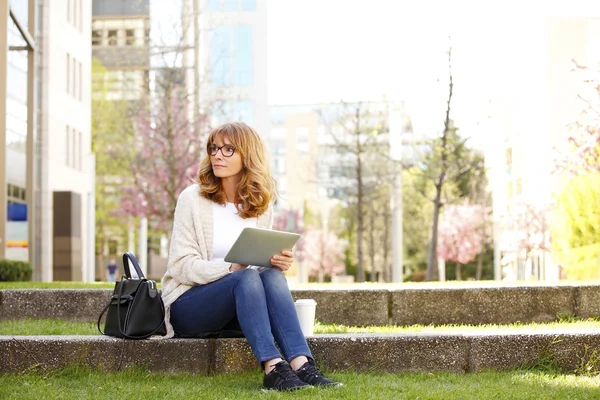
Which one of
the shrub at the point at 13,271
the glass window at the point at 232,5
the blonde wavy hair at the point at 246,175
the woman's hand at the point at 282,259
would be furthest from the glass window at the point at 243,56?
the woman's hand at the point at 282,259

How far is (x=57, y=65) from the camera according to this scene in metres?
27.3

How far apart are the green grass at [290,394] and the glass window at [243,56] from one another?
1886 inches

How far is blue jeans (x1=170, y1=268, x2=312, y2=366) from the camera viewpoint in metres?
5.12

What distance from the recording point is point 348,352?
562cm

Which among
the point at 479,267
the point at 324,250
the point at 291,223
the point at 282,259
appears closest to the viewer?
the point at 282,259

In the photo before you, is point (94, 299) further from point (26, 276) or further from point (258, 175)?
point (26, 276)

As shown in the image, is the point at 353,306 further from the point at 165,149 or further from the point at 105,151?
the point at 105,151

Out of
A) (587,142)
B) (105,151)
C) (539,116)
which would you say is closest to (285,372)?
(587,142)

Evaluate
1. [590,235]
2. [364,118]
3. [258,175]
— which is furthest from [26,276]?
[364,118]

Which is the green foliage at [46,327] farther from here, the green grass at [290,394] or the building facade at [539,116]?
the building facade at [539,116]

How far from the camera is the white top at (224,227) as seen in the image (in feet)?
18.6

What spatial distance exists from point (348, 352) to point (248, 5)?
47.8m

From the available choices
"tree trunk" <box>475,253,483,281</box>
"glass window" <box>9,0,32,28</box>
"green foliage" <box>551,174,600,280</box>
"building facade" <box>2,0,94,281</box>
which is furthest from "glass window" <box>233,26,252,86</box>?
"green foliage" <box>551,174,600,280</box>

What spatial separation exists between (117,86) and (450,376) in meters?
40.7
